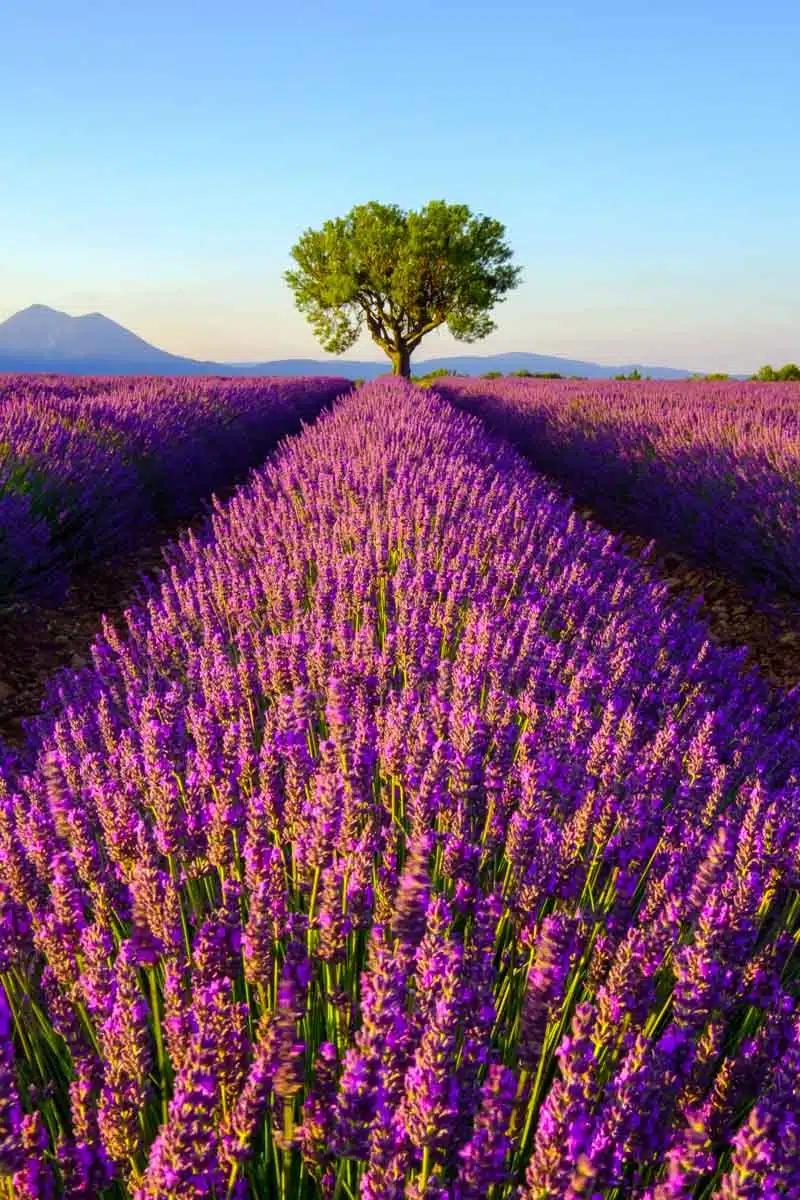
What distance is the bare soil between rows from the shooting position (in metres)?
4.04

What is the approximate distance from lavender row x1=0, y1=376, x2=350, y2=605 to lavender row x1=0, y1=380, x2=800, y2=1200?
2469mm

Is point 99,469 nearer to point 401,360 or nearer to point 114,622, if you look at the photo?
point 114,622

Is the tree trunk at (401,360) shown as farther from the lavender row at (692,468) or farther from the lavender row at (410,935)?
the lavender row at (410,935)

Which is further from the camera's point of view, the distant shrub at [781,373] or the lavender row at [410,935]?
the distant shrub at [781,373]

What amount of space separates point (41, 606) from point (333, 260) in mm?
29111

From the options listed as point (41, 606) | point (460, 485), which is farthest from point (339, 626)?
point (41, 606)

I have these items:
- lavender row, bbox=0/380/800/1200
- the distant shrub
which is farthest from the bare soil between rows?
the distant shrub

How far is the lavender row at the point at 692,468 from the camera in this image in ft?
17.5

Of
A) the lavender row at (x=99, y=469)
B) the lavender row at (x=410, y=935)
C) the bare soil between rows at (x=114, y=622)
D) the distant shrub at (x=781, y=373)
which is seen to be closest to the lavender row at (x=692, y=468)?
the bare soil between rows at (x=114, y=622)

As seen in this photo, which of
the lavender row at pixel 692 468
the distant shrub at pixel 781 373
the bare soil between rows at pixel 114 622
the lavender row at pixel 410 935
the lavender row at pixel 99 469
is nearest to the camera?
the lavender row at pixel 410 935

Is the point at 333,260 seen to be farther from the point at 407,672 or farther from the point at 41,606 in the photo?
the point at 407,672

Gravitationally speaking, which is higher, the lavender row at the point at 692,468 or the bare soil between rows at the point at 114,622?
the lavender row at the point at 692,468

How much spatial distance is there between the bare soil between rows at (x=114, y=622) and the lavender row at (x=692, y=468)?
18cm

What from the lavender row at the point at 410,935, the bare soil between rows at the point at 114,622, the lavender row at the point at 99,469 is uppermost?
the lavender row at the point at 410,935
